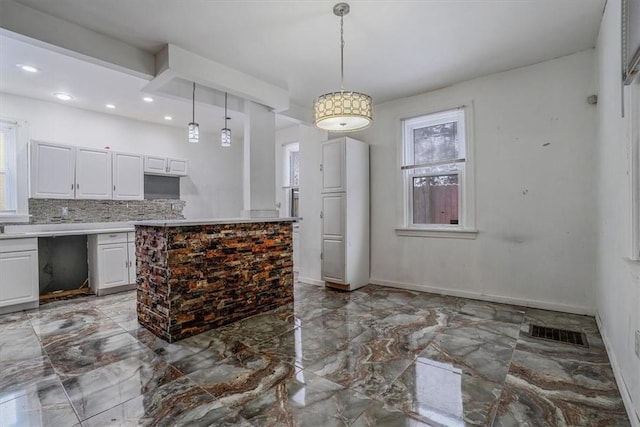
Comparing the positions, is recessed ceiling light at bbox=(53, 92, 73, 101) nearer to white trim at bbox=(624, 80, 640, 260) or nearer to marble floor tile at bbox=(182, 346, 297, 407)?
marble floor tile at bbox=(182, 346, 297, 407)

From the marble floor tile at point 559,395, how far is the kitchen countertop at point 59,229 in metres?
5.01

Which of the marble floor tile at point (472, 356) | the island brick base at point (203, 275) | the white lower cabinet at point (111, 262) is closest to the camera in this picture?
the marble floor tile at point (472, 356)

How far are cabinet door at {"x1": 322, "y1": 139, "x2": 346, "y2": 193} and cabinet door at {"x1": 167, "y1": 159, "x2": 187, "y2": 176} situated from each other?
2930 mm

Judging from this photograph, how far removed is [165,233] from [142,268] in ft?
2.22

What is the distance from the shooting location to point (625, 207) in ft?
6.27

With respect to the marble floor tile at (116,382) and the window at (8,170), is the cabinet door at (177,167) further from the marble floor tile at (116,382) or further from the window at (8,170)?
the marble floor tile at (116,382)

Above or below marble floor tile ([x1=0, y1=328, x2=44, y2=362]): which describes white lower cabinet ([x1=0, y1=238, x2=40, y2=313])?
above

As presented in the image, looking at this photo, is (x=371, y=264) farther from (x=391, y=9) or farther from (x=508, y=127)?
(x=391, y=9)

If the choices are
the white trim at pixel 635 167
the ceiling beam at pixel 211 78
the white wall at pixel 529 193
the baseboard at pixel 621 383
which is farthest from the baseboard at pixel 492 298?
the ceiling beam at pixel 211 78

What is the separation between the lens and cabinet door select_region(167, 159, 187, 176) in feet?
19.1

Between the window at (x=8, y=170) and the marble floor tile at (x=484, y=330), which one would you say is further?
the window at (x=8, y=170)

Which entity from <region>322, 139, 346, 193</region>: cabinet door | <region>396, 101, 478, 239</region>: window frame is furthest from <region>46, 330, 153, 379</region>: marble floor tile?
<region>396, 101, 478, 239</region>: window frame

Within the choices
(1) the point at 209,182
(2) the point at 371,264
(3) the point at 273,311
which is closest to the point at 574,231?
(2) the point at 371,264

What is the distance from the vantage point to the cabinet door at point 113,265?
4453mm
